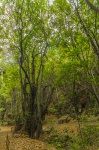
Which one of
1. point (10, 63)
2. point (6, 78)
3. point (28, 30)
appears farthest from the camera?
point (6, 78)

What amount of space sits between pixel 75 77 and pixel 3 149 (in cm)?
626

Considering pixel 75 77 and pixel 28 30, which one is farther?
pixel 28 30

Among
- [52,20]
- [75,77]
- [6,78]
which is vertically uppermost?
[52,20]

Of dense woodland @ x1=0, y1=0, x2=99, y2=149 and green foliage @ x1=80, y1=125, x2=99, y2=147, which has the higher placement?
dense woodland @ x1=0, y1=0, x2=99, y2=149

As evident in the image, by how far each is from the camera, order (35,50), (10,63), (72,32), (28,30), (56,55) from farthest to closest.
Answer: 1. (10,63)
2. (56,55)
3. (35,50)
4. (28,30)
5. (72,32)

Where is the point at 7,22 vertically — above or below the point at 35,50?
above

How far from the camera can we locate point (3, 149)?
11.5 metres

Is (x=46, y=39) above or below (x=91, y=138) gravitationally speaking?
above

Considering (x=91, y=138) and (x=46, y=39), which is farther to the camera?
(x=46, y=39)

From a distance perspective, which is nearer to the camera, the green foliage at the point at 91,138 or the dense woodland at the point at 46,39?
the green foliage at the point at 91,138

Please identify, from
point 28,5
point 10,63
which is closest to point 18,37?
point 28,5

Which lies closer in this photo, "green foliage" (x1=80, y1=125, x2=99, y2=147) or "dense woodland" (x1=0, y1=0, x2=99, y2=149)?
"green foliage" (x1=80, y1=125, x2=99, y2=147)

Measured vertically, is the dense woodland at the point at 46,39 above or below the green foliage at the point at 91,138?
above

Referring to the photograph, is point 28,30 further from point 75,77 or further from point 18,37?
point 75,77
